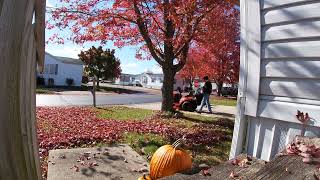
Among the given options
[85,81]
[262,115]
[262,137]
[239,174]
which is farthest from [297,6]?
[85,81]

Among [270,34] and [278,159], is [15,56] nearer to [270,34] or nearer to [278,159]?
[278,159]

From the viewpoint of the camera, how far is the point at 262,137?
414 centimetres

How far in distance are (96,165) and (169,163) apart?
187 cm

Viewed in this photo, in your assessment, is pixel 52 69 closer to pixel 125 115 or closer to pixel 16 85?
pixel 125 115

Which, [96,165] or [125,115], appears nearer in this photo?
[96,165]

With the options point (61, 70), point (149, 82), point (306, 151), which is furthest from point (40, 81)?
point (306, 151)

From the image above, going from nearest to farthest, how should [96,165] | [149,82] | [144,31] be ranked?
[96,165]
[144,31]
[149,82]

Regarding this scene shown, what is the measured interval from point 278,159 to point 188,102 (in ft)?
49.0

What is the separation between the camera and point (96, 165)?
5578 mm

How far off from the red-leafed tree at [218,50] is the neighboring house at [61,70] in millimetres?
16165

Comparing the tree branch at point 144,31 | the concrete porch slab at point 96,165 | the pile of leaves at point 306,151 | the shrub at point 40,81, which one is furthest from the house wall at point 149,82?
the pile of leaves at point 306,151

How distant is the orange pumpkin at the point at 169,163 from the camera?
408cm

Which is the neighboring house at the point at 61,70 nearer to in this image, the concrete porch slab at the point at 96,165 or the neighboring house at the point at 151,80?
the neighboring house at the point at 151,80

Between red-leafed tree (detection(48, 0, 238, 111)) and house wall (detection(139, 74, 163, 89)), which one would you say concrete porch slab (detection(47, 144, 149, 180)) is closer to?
red-leafed tree (detection(48, 0, 238, 111))
